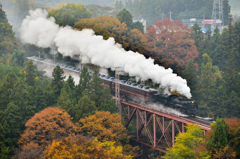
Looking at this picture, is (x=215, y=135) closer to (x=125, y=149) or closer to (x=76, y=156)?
(x=76, y=156)

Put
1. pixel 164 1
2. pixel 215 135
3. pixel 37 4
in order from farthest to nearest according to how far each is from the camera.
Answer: pixel 164 1 < pixel 37 4 < pixel 215 135

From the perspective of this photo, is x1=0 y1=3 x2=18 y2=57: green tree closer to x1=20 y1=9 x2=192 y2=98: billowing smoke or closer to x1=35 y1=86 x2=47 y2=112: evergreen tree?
x1=20 y1=9 x2=192 y2=98: billowing smoke

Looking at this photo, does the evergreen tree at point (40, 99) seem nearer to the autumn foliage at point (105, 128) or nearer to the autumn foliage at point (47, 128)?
the autumn foliage at point (47, 128)

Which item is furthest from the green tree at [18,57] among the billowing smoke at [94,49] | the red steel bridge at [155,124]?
the red steel bridge at [155,124]

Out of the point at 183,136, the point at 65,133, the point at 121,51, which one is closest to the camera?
the point at 183,136

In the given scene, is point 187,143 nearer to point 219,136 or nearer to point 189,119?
point 189,119

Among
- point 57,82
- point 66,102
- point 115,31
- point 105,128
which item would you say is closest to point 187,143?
point 105,128

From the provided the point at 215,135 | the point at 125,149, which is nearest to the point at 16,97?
the point at 125,149
